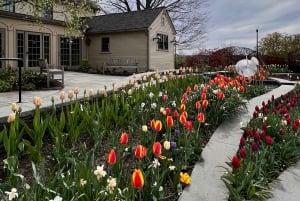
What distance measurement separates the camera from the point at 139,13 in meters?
20.6

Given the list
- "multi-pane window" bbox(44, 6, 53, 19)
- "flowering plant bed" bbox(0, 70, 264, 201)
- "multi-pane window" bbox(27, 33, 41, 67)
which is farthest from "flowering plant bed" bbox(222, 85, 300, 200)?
"multi-pane window" bbox(27, 33, 41, 67)

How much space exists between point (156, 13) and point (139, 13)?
1416 mm

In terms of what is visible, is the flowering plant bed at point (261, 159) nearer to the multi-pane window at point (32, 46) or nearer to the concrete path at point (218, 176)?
the concrete path at point (218, 176)

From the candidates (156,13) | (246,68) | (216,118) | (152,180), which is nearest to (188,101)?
(216,118)

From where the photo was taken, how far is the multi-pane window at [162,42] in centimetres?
2023

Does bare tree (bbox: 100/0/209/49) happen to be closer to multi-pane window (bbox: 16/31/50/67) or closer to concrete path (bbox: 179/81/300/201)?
multi-pane window (bbox: 16/31/50/67)

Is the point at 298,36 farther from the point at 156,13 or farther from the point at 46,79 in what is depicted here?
the point at 46,79

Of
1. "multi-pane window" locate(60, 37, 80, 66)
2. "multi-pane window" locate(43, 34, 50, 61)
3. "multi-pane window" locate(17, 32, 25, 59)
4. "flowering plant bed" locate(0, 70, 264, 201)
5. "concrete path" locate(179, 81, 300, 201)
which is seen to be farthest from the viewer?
"multi-pane window" locate(60, 37, 80, 66)

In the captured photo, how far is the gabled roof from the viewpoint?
752 inches

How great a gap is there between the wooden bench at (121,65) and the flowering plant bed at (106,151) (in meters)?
14.0

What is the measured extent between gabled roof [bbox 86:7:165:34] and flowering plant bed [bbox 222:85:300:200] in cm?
1583

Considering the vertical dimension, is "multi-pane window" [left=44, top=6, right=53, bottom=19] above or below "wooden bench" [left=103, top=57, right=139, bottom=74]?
above

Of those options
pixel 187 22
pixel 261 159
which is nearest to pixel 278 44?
pixel 187 22

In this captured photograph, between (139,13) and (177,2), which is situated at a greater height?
(177,2)
